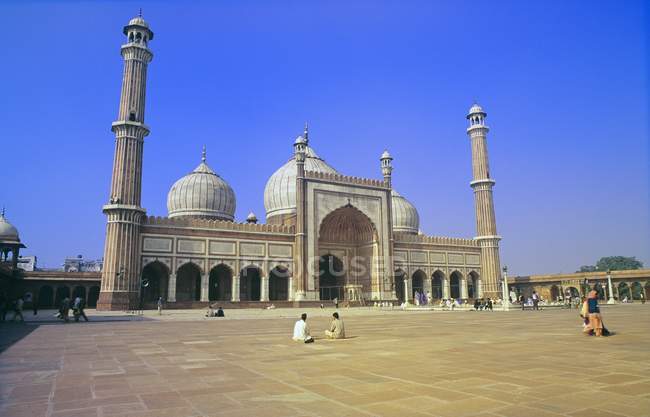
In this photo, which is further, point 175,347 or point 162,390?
point 175,347

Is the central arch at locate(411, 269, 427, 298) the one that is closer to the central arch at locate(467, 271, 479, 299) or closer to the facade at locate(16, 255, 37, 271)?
the central arch at locate(467, 271, 479, 299)

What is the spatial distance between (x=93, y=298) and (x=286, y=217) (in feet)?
55.7

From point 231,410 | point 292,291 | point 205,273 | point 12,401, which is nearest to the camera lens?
point 231,410

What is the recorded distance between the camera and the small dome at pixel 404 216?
49.8m

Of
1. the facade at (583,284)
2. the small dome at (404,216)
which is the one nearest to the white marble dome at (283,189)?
the small dome at (404,216)

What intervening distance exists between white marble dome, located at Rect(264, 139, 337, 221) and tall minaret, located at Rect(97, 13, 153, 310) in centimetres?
1459

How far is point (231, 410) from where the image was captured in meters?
3.80

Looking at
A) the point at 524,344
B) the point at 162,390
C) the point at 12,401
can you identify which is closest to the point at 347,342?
the point at 524,344

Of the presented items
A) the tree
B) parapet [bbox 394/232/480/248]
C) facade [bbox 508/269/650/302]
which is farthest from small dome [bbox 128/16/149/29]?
the tree

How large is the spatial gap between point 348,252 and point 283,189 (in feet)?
28.2

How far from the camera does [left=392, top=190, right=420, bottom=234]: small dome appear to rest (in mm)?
49844

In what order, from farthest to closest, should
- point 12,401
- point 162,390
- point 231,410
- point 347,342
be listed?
1. point 347,342
2. point 162,390
3. point 12,401
4. point 231,410

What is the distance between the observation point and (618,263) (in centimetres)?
7612

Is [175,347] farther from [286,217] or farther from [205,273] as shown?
[286,217]
